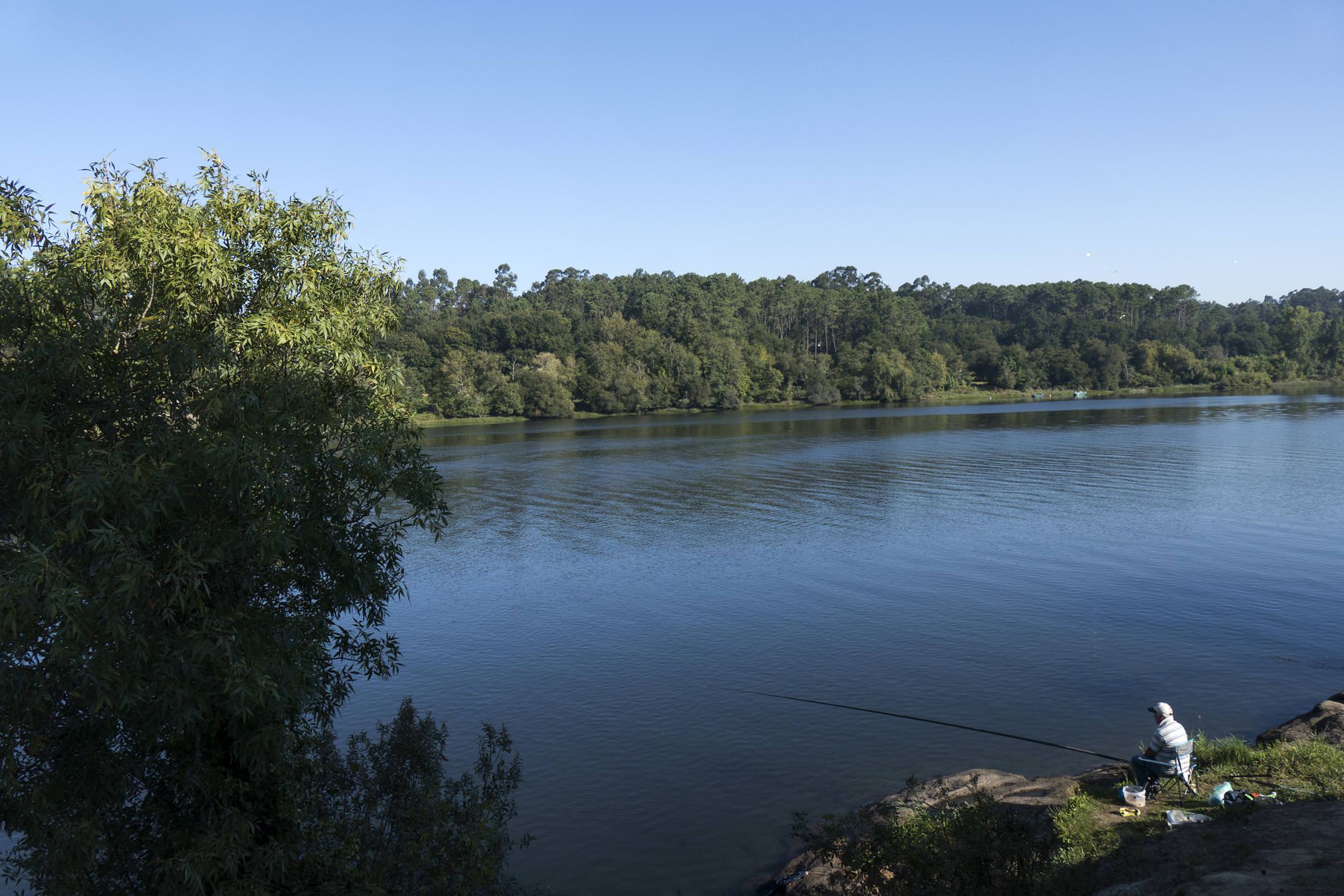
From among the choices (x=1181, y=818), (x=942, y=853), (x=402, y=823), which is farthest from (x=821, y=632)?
(x=402, y=823)

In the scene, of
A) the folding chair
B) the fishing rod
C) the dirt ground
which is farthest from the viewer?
the fishing rod

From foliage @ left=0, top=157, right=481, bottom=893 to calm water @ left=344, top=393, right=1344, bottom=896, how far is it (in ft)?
23.4

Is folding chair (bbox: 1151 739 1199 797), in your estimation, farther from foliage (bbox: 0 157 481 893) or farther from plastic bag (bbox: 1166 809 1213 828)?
foliage (bbox: 0 157 481 893)

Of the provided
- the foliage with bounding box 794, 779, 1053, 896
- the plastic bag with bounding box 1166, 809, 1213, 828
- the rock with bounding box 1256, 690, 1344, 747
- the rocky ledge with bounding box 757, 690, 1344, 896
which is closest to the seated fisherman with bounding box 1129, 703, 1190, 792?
the plastic bag with bounding box 1166, 809, 1213, 828

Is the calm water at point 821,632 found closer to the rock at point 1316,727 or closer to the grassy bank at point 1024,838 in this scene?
the rock at point 1316,727

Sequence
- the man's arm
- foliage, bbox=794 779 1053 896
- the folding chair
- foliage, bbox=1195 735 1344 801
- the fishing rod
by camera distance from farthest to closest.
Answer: the fishing rod, the man's arm, the folding chair, foliage, bbox=1195 735 1344 801, foliage, bbox=794 779 1053 896

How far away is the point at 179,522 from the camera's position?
13.9 meters

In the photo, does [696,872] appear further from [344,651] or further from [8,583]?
[8,583]

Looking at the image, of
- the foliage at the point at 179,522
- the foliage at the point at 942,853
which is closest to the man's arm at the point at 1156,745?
the foliage at the point at 942,853

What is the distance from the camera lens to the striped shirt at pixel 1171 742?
56.2 ft

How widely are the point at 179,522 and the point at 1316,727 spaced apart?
23.9 m

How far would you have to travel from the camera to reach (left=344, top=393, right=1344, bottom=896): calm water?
73.0ft

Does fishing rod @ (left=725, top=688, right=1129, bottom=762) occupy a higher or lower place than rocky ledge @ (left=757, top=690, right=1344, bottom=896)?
lower

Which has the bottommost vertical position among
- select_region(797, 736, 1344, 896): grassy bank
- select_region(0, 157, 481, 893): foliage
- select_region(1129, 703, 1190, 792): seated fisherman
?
select_region(797, 736, 1344, 896): grassy bank
